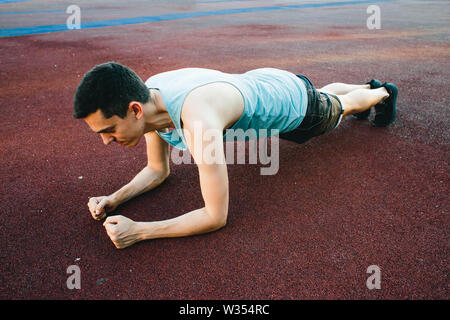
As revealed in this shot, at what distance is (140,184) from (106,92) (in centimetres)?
85

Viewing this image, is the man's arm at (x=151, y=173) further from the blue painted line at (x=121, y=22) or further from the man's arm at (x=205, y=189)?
the blue painted line at (x=121, y=22)

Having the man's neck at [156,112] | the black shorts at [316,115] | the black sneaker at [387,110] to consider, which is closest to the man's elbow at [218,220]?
the man's neck at [156,112]

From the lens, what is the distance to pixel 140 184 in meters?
2.06

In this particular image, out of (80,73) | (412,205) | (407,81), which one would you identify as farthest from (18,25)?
(412,205)

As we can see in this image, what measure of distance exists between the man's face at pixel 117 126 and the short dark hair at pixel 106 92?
2cm

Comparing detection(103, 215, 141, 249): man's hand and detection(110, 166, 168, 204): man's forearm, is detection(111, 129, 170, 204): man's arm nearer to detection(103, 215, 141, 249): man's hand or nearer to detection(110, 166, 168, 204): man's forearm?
detection(110, 166, 168, 204): man's forearm

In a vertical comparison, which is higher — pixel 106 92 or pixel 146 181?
pixel 106 92

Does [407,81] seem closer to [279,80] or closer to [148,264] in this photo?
[279,80]

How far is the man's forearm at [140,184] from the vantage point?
1.98 m

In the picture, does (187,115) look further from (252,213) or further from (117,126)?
(252,213)

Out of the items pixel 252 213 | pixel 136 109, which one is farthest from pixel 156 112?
pixel 252 213

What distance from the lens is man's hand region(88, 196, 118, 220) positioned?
1850 millimetres
